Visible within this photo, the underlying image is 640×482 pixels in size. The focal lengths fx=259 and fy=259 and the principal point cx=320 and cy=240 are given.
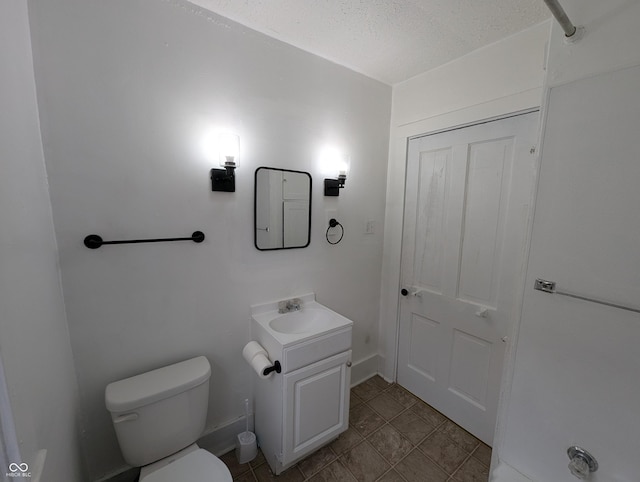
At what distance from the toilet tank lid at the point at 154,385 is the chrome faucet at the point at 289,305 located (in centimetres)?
52

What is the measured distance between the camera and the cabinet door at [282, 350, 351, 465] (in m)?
1.36

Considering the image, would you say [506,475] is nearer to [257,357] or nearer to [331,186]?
[257,357]

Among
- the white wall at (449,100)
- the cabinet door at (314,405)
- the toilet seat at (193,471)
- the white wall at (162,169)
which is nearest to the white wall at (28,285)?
the white wall at (162,169)

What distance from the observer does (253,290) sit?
1589 millimetres

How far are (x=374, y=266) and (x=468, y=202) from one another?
85cm

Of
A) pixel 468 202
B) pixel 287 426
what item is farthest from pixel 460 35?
pixel 287 426

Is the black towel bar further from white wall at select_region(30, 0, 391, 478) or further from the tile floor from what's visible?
the tile floor

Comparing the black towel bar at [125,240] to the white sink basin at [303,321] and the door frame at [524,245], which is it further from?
the door frame at [524,245]

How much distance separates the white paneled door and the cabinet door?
0.78 metres

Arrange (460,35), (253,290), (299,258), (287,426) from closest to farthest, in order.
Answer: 1. (287,426)
2. (460,35)
3. (253,290)
4. (299,258)

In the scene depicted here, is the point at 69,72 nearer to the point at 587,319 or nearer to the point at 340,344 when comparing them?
A: the point at 340,344

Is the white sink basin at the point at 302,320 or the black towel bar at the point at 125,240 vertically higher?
the black towel bar at the point at 125,240

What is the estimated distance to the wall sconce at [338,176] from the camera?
1.79 m

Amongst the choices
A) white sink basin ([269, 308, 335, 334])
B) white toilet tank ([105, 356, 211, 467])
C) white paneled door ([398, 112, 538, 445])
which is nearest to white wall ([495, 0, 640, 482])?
white paneled door ([398, 112, 538, 445])
